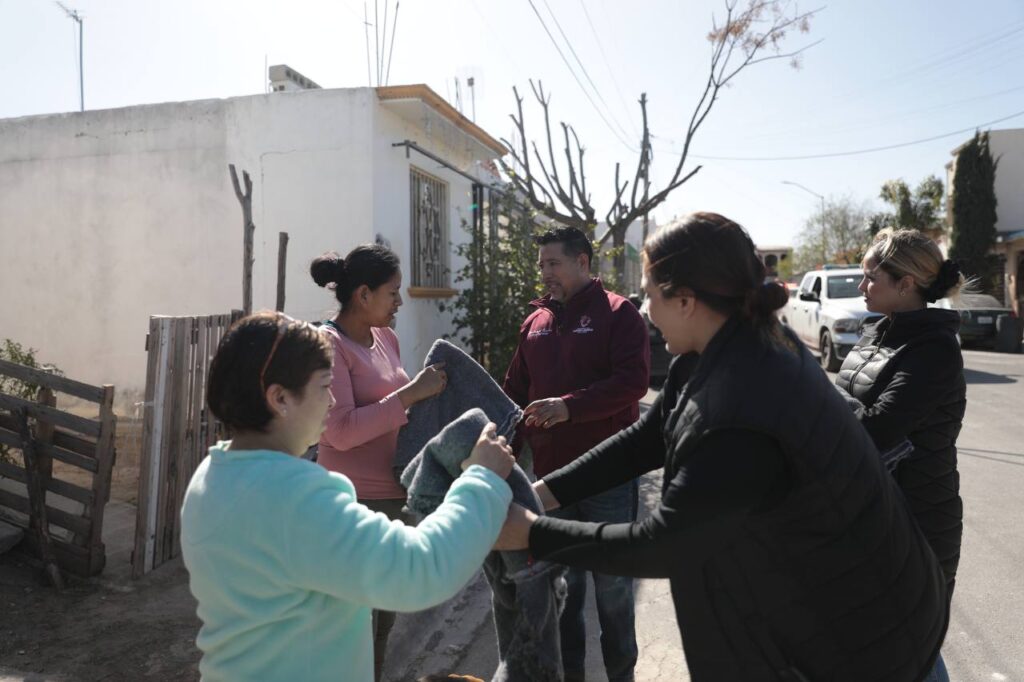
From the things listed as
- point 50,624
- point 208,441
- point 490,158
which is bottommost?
point 50,624

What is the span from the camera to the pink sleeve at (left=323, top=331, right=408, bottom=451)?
301 centimetres

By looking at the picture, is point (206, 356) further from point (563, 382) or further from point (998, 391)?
point (998, 391)

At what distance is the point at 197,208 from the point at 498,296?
3.55 meters

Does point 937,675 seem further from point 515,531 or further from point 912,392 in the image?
point 515,531

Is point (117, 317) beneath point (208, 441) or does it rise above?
above

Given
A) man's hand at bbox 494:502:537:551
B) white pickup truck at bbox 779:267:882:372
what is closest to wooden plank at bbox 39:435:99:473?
man's hand at bbox 494:502:537:551

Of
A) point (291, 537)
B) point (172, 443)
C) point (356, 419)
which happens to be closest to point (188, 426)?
point (172, 443)

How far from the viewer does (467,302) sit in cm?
985

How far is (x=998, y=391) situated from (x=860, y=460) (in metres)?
13.2

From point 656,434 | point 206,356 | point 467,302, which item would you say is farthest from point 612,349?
point 467,302

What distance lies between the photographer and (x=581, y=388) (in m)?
3.66

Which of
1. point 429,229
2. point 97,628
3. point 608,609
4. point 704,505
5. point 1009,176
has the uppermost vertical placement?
point 1009,176

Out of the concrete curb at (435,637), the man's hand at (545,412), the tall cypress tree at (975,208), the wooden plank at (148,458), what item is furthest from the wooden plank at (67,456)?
the tall cypress tree at (975,208)

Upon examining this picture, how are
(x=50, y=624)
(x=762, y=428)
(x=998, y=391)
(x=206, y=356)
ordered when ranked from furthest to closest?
(x=998, y=391) → (x=206, y=356) → (x=50, y=624) → (x=762, y=428)
